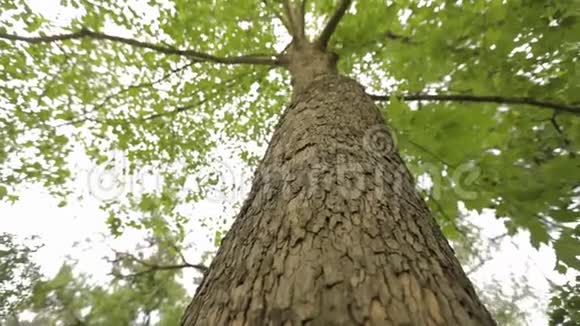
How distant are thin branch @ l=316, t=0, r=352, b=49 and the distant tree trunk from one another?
2122mm

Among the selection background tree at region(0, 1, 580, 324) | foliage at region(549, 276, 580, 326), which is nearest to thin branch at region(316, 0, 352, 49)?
background tree at region(0, 1, 580, 324)

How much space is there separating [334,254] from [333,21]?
3.05 m

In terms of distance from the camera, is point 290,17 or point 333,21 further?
point 290,17

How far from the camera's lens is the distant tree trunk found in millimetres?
777

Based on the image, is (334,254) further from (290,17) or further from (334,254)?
(290,17)

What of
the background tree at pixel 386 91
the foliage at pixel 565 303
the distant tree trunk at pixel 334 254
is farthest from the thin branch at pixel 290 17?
the foliage at pixel 565 303

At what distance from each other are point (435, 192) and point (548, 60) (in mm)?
1457

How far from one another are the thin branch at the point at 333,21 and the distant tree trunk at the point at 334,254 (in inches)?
83.5

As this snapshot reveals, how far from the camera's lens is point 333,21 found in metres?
3.41

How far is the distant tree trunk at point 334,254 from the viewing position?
0.78 m

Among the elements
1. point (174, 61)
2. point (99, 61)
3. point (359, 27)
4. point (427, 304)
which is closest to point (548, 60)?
point (359, 27)

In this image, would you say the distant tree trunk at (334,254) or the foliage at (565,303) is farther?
the foliage at (565,303)

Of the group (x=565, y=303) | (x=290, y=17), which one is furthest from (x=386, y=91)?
(x=565, y=303)

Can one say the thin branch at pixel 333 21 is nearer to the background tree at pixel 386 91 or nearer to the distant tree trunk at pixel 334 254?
the background tree at pixel 386 91
